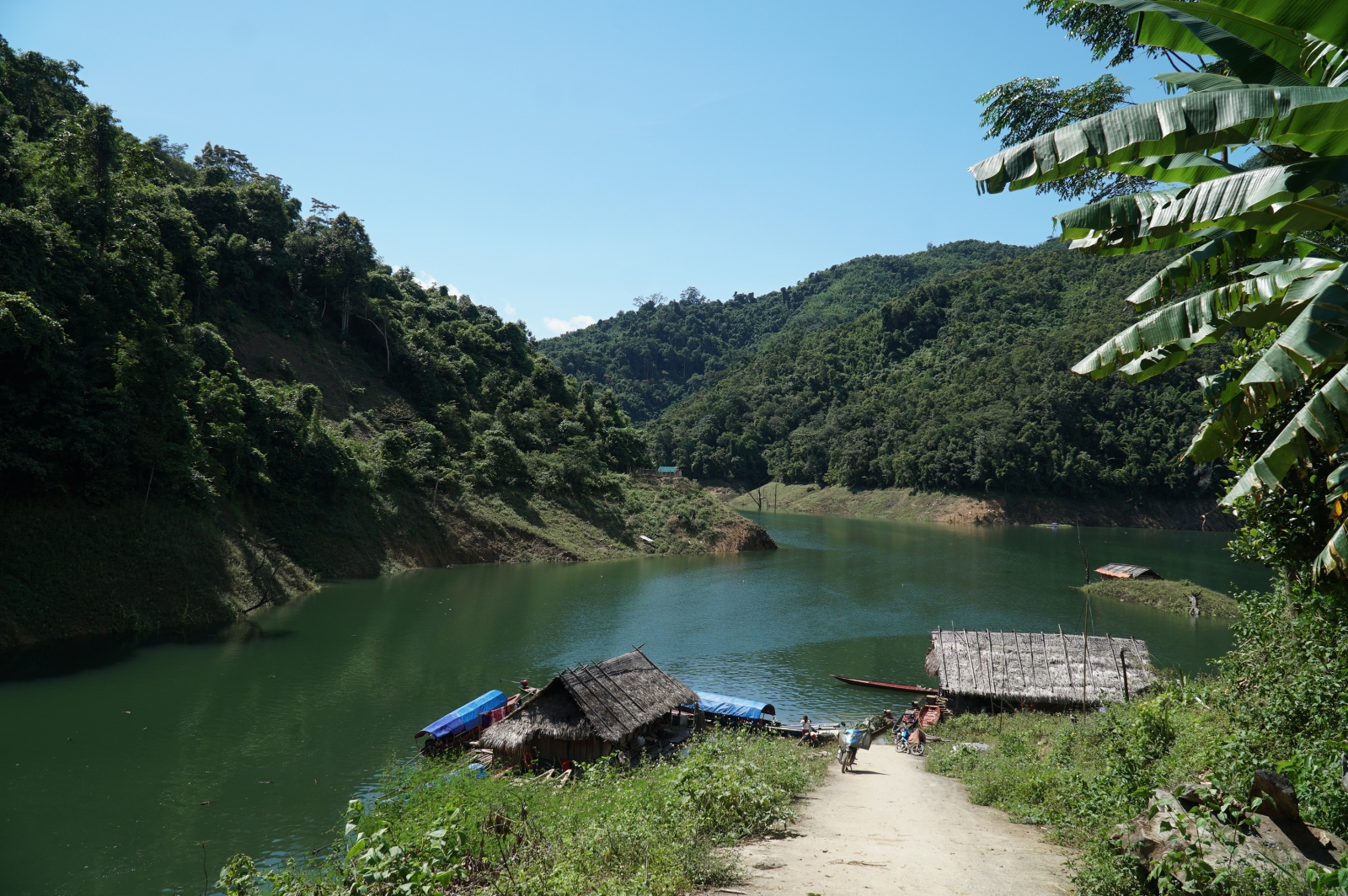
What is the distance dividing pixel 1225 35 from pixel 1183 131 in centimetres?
90

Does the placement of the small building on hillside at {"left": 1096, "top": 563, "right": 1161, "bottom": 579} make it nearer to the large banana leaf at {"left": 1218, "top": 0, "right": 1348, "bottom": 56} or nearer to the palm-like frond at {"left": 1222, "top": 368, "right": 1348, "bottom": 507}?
the palm-like frond at {"left": 1222, "top": 368, "right": 1348, "bottom": 507}

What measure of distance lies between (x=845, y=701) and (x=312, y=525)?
1046 inches

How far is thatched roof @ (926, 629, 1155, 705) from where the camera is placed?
2088cm

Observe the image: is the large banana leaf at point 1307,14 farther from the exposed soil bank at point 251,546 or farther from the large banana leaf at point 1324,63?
the exposed soil bank at point 251,546

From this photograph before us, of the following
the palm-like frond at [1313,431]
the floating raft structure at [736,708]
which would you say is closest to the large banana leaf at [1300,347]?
the palm-like frond at [1313,431]

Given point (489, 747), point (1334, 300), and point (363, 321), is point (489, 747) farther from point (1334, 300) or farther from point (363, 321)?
point (363, 321)

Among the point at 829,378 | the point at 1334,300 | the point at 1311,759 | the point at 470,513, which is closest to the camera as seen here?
the point at 1334,300

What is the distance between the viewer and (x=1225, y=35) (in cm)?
505

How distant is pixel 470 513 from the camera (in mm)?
44719

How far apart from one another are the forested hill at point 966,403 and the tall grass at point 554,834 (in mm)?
65608

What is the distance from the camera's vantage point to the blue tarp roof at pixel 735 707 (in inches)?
757

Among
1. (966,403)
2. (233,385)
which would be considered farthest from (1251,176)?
(966,403)

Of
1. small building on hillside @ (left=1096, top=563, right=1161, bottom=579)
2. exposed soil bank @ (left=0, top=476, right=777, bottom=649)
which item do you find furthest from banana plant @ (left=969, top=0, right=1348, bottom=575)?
small building on hillside @ (left=1096, top=563, right=1161, bottom=579)

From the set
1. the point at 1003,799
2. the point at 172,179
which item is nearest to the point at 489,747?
the point at 1003,799
